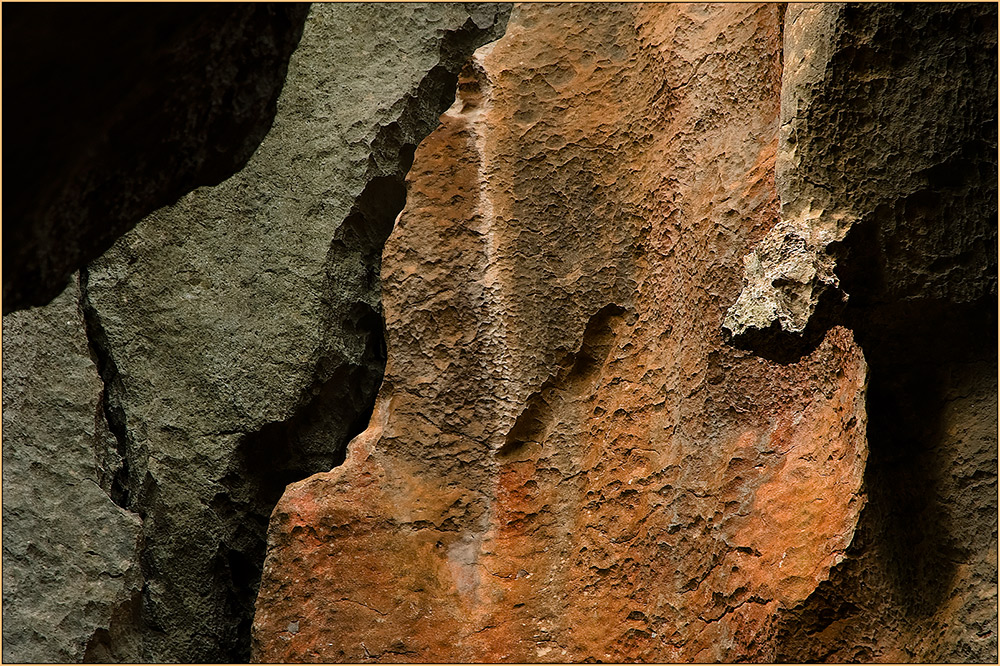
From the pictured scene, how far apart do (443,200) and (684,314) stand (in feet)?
1.58

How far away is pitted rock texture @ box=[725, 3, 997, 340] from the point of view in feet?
3.63

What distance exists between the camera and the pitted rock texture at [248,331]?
1939 millimetres

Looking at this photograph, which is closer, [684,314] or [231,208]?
[684,314]

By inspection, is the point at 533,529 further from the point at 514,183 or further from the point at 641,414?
the point at 514,183

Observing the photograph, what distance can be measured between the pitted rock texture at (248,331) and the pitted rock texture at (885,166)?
40.3 inches

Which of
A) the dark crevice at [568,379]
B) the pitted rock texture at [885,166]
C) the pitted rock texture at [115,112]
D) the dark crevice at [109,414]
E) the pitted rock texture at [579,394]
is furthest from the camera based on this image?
the dark crevice at [109,414]

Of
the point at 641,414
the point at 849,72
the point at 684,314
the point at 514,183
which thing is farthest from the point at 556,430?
the point at 849,72

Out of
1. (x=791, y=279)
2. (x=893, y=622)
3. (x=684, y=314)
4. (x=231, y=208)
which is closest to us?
(x=791, y=279)

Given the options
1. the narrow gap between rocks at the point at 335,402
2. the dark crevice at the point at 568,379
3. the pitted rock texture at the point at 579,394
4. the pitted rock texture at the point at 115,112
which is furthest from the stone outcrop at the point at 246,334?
the pitted rock texture at the point at 115,112

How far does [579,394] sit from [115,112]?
3.14ft

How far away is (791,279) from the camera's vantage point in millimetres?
1093

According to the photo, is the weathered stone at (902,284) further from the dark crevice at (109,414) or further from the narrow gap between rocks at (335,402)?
the dark crevice at (109,414)

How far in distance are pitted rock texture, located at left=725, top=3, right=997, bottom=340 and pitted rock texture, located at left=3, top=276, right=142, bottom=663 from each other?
3.96 feet

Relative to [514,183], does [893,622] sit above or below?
below
